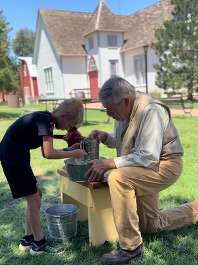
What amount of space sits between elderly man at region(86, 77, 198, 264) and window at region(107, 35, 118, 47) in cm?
2277

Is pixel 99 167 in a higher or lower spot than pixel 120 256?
higher

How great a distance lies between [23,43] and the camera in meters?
62.3

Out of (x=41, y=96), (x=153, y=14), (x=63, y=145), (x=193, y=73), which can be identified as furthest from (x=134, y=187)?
(x=41, y=96)

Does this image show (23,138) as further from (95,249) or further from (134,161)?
(95,249)

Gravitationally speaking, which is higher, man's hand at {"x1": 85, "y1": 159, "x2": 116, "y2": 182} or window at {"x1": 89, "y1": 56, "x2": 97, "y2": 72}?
window at {"x1": 89, "y1": 56, "x2": 97, "y2": 72}

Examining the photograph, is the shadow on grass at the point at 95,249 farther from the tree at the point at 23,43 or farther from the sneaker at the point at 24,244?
the tree at the point at 23,43

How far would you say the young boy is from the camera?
2.69 m

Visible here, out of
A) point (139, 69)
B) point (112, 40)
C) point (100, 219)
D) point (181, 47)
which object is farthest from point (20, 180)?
point (112, 40)

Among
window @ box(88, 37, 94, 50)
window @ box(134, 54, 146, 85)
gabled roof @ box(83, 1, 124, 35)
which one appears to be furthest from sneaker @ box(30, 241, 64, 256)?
window @ box(88, 37, 94, 50)

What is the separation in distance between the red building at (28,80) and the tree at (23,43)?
2651cm

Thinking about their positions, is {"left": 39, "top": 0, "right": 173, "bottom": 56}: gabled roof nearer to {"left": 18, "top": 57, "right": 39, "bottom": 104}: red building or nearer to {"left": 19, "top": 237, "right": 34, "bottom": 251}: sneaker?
{"left": 18, "top": 57, "right": 39, "bottom": 104}: red building

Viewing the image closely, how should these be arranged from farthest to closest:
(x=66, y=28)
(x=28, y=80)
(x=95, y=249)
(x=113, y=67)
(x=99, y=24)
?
(x=28, y=80), (x=66, y=28), (x=113, y=67), (x=99, y=24), (x=95, y=249)

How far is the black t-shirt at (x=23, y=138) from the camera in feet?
8.81

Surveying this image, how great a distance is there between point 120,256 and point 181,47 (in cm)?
1670
